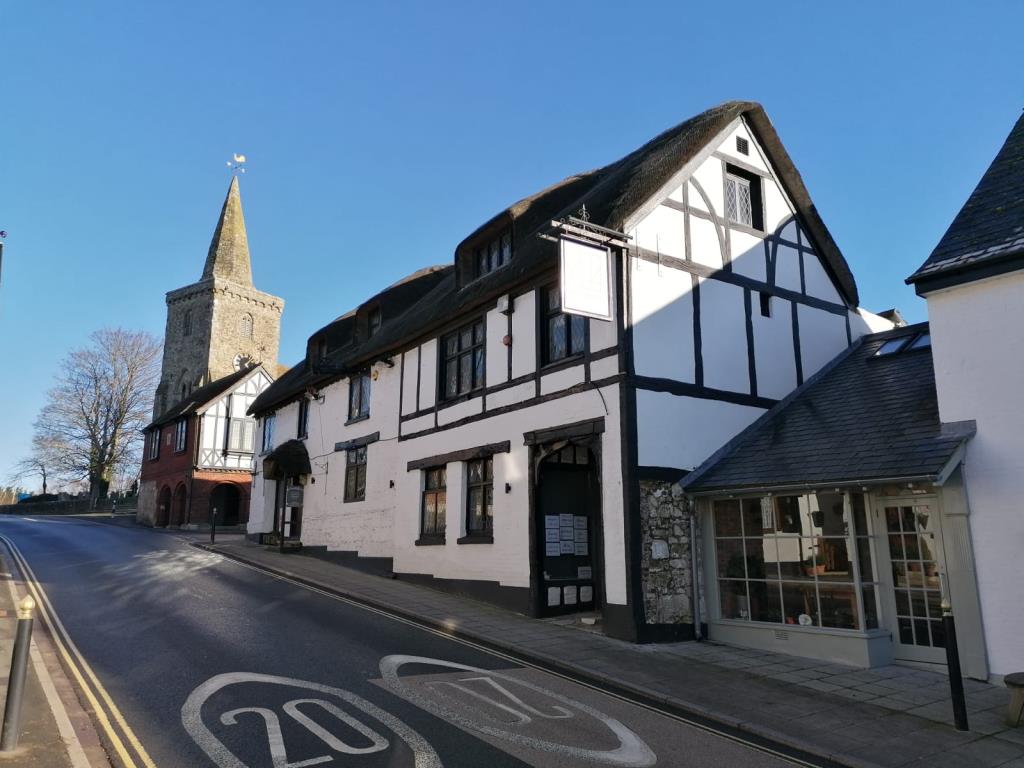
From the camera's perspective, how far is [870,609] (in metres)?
9.94

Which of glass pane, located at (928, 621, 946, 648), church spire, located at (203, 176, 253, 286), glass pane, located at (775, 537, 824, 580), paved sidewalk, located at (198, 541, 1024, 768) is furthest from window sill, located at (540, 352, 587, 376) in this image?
church spire, located at (203, 176, 253, 286)

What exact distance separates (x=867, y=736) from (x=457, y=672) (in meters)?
4.47

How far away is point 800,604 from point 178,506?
36.2m

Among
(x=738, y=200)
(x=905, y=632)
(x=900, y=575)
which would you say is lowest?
(x=905, y=632)

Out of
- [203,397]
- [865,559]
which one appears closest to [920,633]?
[865,559]

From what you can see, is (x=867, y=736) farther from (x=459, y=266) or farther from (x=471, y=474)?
(x=459, y=266)

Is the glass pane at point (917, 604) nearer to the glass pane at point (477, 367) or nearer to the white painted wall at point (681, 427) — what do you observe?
the white painted wall at point (681, 427)

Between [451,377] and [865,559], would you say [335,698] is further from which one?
[451,377]

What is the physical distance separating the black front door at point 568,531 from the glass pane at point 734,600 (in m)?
2.35

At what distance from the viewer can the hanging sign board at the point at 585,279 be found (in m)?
11.2

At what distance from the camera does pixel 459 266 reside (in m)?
17.3

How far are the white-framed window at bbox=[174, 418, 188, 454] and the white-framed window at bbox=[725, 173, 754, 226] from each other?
3409cm

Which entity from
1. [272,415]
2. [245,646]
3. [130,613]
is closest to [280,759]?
[245,646]

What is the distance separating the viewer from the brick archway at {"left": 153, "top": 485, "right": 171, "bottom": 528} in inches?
1585
